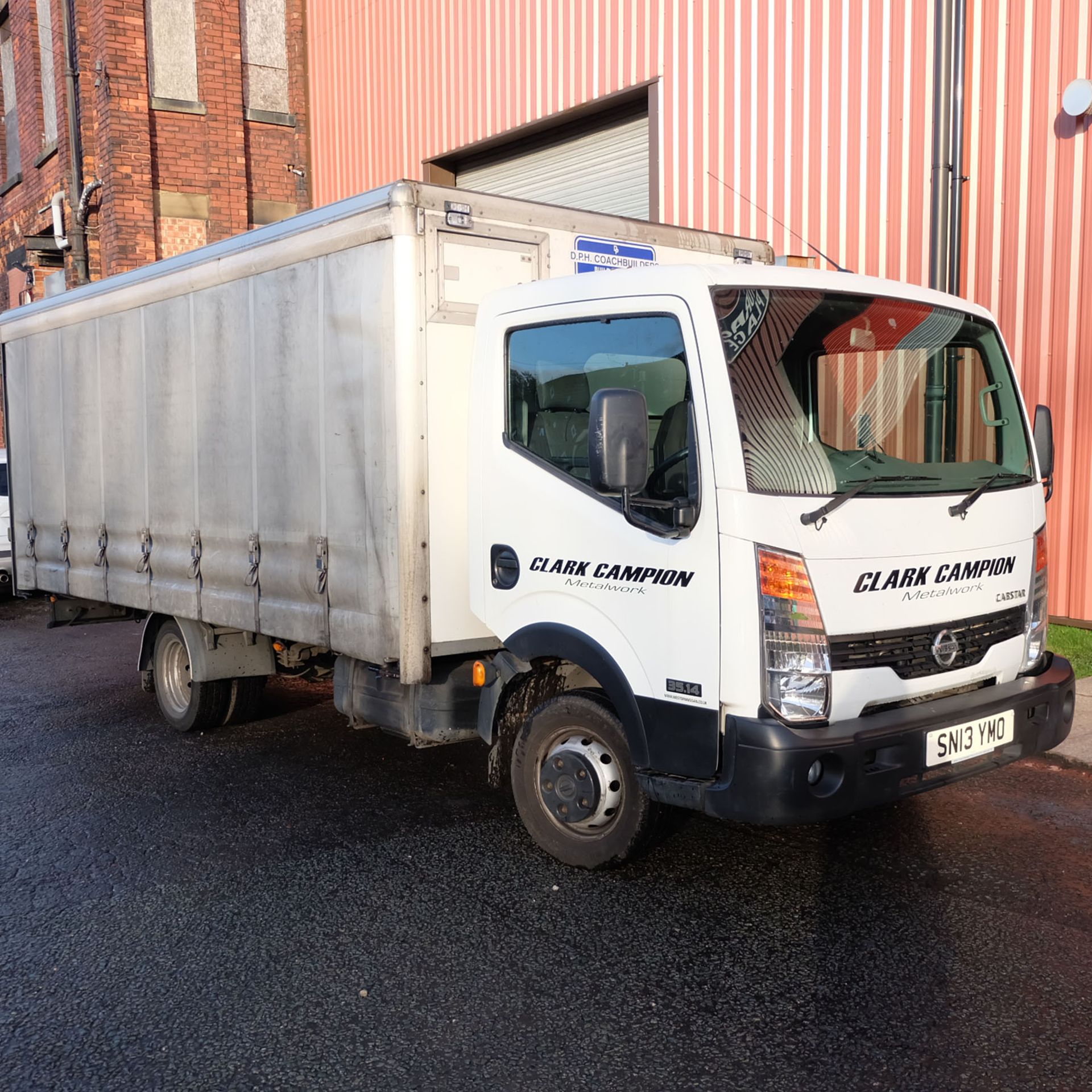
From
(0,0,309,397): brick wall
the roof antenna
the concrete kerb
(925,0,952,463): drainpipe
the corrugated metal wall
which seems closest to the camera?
the concrete kerb

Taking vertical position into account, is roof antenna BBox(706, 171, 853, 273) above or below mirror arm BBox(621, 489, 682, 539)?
above

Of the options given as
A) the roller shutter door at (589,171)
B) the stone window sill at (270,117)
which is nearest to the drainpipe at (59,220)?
the stone window sill at (270,117)

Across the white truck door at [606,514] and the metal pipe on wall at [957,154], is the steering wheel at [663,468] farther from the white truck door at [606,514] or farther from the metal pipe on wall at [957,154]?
the metal pipe on wall at [957,154]

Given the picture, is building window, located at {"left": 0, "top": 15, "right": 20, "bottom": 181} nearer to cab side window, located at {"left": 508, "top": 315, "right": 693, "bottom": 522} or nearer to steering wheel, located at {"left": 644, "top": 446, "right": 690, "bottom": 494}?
cab side window, located at {"left": 508, "top": 315, "right": 693, "bottom": 522}

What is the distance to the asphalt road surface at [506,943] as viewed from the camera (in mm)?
3342

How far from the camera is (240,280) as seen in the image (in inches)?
237

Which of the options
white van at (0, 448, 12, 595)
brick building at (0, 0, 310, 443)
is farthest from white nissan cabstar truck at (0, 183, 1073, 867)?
brick building at (0, 0, 310, 443)

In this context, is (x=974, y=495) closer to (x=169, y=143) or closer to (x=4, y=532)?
(x=4, y=532)

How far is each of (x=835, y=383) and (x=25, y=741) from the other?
5.42m

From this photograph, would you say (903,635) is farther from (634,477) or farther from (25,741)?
(25,741)

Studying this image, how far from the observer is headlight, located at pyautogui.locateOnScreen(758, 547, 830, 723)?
3.94 metres

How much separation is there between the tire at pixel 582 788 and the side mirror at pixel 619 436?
102cm

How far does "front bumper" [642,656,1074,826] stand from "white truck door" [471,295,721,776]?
101 mm

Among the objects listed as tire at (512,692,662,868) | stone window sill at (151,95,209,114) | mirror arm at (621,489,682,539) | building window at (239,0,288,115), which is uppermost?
building window at (239,0,288,115)
